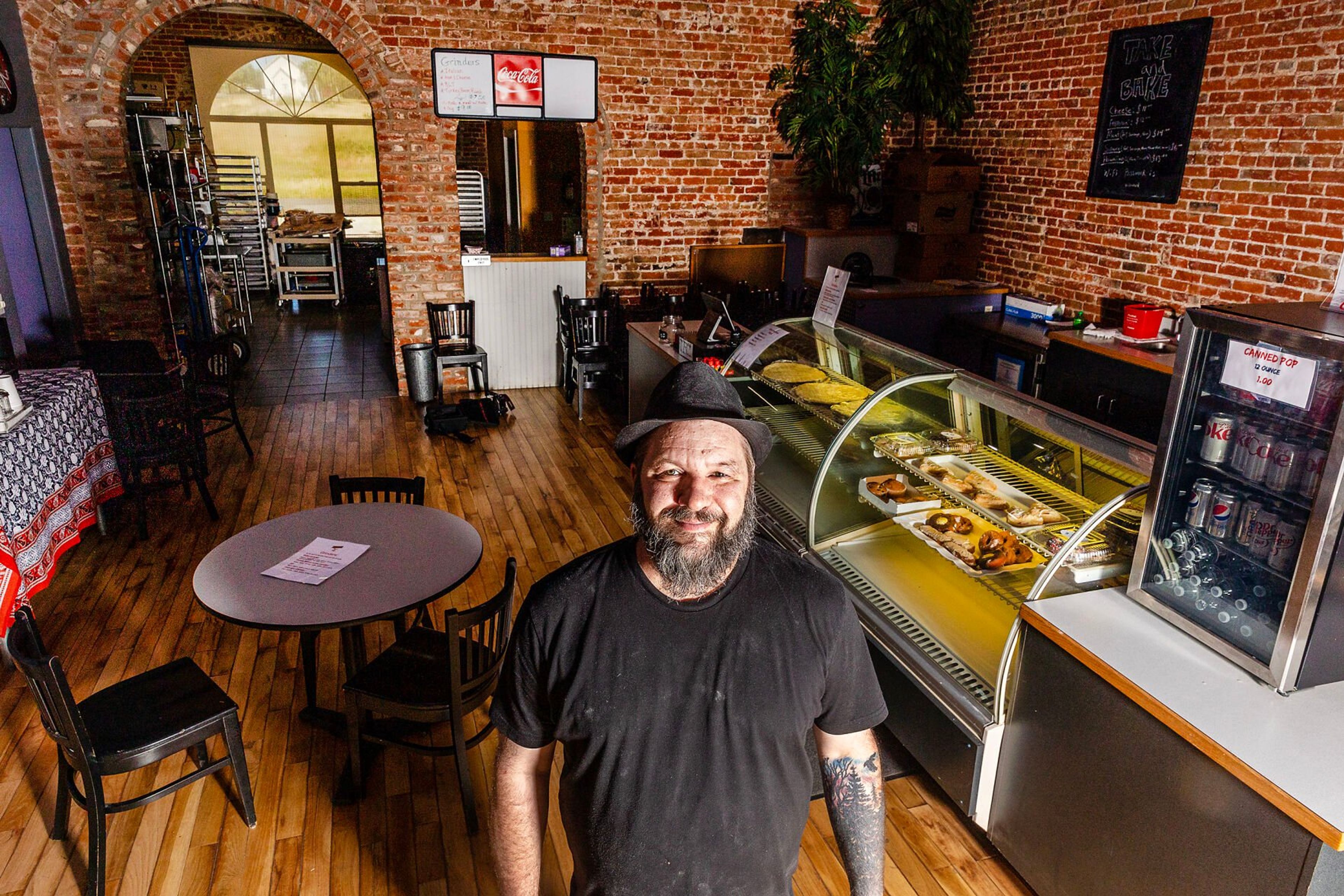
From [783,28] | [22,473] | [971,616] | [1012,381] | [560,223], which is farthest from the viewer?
[560,223]

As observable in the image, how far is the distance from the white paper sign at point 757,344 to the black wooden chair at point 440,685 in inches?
73.1

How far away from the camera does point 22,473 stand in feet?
12.6

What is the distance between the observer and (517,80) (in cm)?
676

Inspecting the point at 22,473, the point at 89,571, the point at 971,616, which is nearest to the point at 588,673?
the point at 971,616

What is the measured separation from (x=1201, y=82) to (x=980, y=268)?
2.32 m

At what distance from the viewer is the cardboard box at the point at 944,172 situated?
6.82 meters

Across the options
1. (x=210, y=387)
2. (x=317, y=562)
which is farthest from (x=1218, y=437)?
(x=210, y=387)

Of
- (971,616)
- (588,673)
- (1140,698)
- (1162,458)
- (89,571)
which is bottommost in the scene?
(89,571)

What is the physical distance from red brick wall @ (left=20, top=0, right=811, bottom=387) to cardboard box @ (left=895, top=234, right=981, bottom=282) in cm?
121

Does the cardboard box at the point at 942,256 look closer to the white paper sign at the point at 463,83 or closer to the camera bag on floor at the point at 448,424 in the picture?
the white paper sign at the point at 463,83

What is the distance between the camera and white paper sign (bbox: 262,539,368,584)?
2.87 metres

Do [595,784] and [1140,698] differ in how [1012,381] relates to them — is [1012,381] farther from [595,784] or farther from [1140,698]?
[595,784]

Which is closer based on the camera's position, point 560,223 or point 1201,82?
point 1201,82

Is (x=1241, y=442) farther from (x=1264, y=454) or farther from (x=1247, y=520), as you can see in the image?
(x=1247, y=520)
